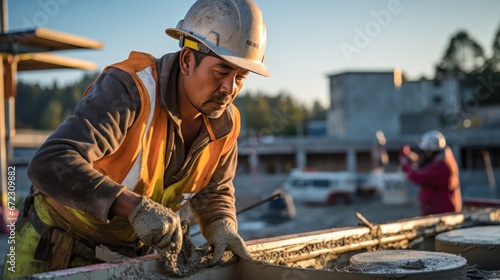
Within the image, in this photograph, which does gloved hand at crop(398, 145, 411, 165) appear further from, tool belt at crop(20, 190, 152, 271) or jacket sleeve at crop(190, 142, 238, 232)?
tool belt at crop(20, 190, 152, 271)

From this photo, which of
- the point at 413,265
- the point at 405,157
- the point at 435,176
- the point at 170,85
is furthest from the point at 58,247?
the point at 405,157

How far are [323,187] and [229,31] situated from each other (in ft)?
79.7

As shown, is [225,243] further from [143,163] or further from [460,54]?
[460,54]

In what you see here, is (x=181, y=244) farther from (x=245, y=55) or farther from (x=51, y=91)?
(x=51, y=91)

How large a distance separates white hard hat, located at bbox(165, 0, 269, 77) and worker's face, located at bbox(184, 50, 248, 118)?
5 cm

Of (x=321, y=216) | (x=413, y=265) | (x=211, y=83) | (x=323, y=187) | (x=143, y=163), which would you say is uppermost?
(x=211, y=83)

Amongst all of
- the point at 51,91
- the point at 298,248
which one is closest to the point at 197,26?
the point at 298,248

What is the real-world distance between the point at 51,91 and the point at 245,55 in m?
63.0

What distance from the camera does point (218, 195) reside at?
10.3 ft

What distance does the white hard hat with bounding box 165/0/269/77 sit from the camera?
8.46ft

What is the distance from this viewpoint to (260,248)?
283 cm

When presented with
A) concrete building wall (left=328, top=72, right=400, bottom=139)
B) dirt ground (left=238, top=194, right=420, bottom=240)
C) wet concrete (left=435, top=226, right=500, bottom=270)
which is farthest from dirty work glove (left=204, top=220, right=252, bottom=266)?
concrete building wall (left=328, top=72, right=400, bottom=139)

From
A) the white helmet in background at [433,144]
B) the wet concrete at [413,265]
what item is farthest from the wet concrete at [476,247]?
the white helmet in background at [433,144]

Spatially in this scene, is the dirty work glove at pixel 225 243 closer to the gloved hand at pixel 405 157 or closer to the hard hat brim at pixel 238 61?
the hard hat brim at pixel 238 61
